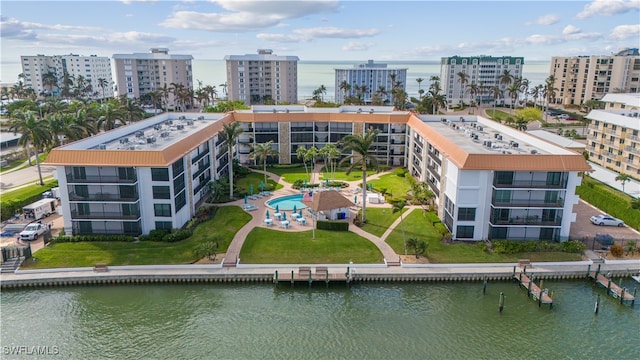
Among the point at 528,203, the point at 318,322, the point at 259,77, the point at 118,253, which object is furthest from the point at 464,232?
the point at 259,77

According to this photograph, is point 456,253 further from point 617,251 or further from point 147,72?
point 147,72

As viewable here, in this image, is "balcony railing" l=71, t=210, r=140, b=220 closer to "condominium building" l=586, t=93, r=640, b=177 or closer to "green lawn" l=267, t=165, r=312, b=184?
"green lawn" l=267, t=165, r=312, b=184

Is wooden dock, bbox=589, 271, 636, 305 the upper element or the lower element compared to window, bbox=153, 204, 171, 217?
lower

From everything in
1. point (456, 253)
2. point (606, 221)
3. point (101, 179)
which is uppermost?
point (101, 179)

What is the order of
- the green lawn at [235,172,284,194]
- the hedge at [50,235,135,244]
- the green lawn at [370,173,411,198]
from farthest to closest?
1. the green lawn at [235,172,284,194]
2. the green lawn at [370,173,411,198]
3. the hedge at [50,235,135,244]

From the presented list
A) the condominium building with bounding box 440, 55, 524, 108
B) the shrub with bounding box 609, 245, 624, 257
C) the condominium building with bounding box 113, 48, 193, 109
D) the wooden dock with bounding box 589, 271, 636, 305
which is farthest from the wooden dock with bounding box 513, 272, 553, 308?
the condominium building with bounding box 113, 48, 193, 109

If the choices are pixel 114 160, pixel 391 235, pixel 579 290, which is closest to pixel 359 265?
pixel 391 235

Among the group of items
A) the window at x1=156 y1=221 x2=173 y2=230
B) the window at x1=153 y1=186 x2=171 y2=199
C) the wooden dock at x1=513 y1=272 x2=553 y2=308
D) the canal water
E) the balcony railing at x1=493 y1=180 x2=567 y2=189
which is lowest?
the canal water

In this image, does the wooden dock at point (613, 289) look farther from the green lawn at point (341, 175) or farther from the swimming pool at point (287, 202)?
the green lawn at point (341, 175)
